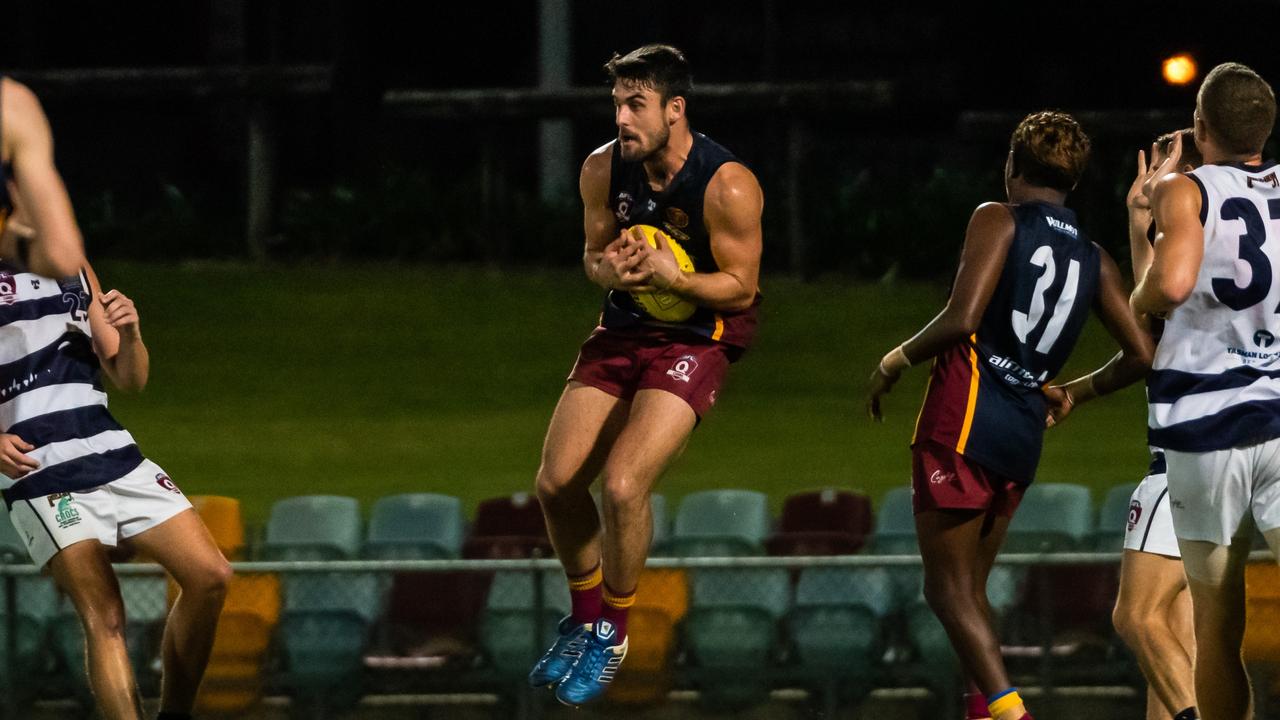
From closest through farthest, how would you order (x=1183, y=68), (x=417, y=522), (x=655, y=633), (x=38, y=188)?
(x=38, y=188)
(x=655, y=633)
(x=417, y=522)
(x=1183, y=68)

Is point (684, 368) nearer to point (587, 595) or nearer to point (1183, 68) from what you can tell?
point (587, 595)

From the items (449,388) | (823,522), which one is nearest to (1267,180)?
(823,522)

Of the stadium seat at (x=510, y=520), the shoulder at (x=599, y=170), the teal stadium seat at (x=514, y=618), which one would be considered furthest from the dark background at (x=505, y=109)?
the shoulder at (x=599, y=170)

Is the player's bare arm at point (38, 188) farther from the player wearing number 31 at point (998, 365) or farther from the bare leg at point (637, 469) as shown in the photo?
the player wearing number 31 at point (998, 365)

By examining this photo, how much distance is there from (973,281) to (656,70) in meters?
0.99

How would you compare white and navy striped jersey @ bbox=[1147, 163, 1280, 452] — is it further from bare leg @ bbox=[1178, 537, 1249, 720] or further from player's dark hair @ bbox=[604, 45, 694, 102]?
player's dark hair @ bbox=[604, 45, 694, 102]

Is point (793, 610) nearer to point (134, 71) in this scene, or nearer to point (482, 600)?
point (482, 600)

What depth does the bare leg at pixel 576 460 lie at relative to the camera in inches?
199

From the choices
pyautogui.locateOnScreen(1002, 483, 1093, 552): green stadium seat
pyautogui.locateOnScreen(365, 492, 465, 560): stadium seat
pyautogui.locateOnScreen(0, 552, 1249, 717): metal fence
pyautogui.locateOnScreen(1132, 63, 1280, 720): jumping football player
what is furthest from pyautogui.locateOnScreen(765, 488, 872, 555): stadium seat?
pyautogui.locateOnScreen(1132, 63, 1280, 720): jumping football player

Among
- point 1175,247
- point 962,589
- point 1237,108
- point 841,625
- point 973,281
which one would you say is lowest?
point 841,625

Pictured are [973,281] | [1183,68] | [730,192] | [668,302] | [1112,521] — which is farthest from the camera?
[1183,68]

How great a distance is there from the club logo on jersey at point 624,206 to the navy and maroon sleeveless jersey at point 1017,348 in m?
0.90

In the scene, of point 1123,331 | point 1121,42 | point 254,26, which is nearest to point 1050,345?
point 1123,331

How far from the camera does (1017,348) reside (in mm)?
→ 4863
